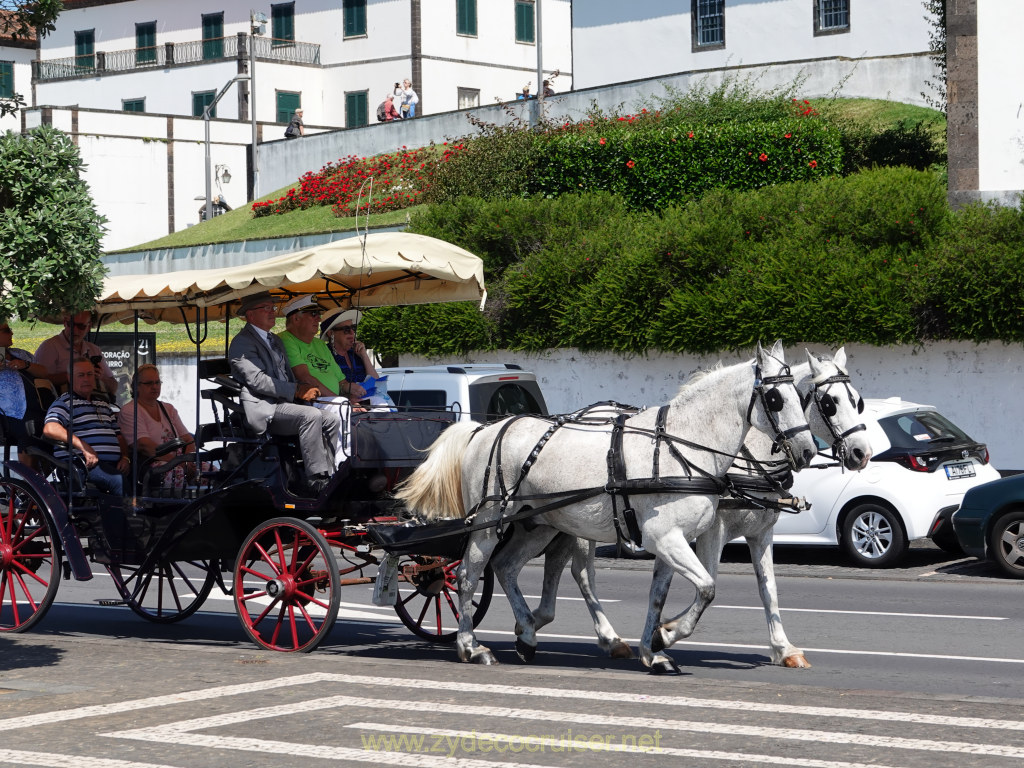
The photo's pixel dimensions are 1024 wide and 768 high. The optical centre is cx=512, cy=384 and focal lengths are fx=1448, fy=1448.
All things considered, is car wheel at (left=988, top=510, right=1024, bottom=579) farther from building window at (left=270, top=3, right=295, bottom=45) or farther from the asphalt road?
building window at (left=270, top=3, right=295, bottom=45)

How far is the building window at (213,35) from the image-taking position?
6066 centimetres

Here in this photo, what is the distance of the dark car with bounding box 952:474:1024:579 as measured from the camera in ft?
48.1

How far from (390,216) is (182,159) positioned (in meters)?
21.6

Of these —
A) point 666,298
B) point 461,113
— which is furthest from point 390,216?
point 666,298

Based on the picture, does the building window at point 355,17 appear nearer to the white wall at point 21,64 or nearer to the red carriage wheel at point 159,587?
the white wall at point 21,64

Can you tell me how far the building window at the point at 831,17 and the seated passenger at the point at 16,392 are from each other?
29401mm

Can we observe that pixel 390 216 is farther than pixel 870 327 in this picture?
Yes

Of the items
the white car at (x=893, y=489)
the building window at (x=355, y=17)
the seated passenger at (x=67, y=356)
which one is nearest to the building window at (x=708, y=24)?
the building window at (x=355, y=17)

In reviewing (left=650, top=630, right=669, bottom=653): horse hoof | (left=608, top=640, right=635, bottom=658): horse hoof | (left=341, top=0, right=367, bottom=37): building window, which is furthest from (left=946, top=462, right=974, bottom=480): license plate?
(left=341, top=0, right=367, bottom=37): building window

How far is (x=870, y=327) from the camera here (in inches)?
776

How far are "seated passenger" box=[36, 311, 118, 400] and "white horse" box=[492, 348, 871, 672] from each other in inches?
162

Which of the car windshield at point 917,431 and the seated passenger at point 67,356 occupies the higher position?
the seated passenger at point 67,356

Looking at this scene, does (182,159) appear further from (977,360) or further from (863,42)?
(977,360)

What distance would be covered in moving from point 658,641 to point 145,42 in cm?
5903
